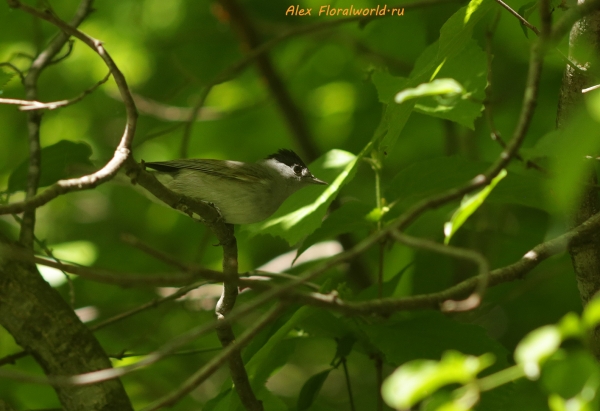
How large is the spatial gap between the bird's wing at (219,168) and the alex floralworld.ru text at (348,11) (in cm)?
136

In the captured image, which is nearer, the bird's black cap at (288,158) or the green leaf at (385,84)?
the green leaf at (385,84)

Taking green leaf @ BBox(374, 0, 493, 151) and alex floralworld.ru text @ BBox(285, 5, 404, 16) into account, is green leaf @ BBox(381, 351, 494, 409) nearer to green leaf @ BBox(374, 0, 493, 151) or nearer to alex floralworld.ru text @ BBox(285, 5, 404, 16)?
green leaf @ BBox(374, 0, 493, 151)

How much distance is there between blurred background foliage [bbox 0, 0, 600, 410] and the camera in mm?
2773

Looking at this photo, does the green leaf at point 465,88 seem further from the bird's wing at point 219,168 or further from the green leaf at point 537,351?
the bird's wing at point 219,168

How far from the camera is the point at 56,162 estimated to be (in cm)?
342

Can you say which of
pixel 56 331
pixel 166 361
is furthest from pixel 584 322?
pixel 166 361

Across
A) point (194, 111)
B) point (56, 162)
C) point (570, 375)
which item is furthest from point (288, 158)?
point (570, 375)

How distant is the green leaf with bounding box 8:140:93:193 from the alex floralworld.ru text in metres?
2.15

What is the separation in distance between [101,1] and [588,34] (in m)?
4.47

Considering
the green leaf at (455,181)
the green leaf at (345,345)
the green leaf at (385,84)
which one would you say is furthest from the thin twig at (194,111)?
the green leaf at (345,345)

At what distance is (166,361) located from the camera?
4.18 meters

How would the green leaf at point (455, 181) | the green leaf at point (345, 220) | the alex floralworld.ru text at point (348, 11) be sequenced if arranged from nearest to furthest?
1. the green leaf at point (455, 181)
2. the green leaf at point (345, 220)
3. the alex floralworld.ru text at point (348, 11)

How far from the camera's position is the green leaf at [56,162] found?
3.33 metres

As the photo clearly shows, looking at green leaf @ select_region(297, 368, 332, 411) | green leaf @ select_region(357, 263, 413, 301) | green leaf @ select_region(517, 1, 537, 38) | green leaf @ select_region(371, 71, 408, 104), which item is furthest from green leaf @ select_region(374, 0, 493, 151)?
green leaf @ select_region(297, 368, 332, 411)
